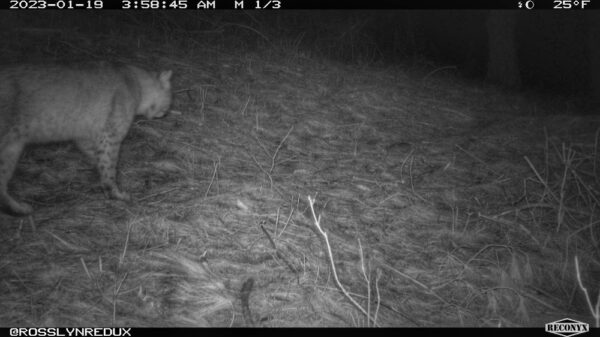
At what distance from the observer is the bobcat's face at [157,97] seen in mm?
4906

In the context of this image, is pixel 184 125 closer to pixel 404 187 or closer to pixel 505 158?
pixel 404 187

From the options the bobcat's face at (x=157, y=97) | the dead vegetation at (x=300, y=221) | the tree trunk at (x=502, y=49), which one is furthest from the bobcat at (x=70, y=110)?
the tree trunk at (x=502, y=49)

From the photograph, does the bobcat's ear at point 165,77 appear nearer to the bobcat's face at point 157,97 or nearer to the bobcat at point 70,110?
the bobcat's face at point 157,97

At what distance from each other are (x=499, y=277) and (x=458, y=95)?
5.65 m

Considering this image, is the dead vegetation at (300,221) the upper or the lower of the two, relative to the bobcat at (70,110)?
lower

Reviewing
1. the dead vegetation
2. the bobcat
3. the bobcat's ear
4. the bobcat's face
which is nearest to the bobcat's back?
the bobcat

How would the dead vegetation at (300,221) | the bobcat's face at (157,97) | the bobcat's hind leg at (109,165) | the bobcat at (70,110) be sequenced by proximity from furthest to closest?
the bobcat's face at (157,97), the bobcat's hind leg at (109,165), the bobcat at (70,110), the dead vegetation at (300,221)

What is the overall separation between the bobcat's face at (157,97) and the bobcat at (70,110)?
11 cm

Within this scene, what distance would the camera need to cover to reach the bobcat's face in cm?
491

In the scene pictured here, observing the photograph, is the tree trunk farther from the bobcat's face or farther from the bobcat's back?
the bobcat's back

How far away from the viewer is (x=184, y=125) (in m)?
5.48

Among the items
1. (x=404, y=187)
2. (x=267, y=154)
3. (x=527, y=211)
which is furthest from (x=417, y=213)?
(x=267, y=154)

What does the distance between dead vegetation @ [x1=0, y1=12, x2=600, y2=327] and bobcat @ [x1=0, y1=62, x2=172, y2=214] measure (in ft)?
0.83

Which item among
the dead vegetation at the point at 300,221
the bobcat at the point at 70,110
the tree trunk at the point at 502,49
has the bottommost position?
the dead vegetation at the point at 300,221
